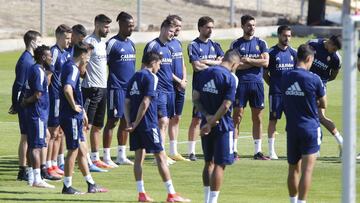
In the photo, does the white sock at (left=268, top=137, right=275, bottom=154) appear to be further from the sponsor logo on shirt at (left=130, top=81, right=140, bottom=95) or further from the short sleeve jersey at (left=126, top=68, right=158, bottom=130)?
the sponsor logo on shirt at (left=130, top=81, right=140, bottom=95)

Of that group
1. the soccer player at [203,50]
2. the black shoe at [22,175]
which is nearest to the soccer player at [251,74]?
the soccer player at [203,50]

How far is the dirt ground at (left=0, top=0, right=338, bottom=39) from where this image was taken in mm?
46031

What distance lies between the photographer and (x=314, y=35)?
49.9m

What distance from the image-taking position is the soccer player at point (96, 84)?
1862 centimetres

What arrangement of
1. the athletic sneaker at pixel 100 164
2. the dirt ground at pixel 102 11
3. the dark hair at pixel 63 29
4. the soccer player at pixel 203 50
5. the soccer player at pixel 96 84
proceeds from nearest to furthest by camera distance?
1. the dark hair at pixel 63 29
2. the soccer player at pixel 96 84
3. the athletic sneaker at pixel 100 164
4. the soccer player at pixel 203 50
5. the dirt ground at pixel 102 11

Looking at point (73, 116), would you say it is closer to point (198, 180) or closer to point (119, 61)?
point (198, 180)

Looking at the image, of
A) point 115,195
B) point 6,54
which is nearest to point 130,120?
point 115,195

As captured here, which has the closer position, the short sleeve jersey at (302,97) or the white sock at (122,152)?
the short sleeve jersey at (302,97)

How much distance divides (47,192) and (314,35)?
35.3 metres

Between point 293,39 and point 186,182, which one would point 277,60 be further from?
point 293,39

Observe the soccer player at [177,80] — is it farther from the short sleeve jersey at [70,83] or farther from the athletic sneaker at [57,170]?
the short sleeve jersey at [70,83]

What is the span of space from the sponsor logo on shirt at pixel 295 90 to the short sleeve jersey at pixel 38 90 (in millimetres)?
3820

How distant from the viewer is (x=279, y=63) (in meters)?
19.9

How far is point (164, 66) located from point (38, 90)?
11.0ft
